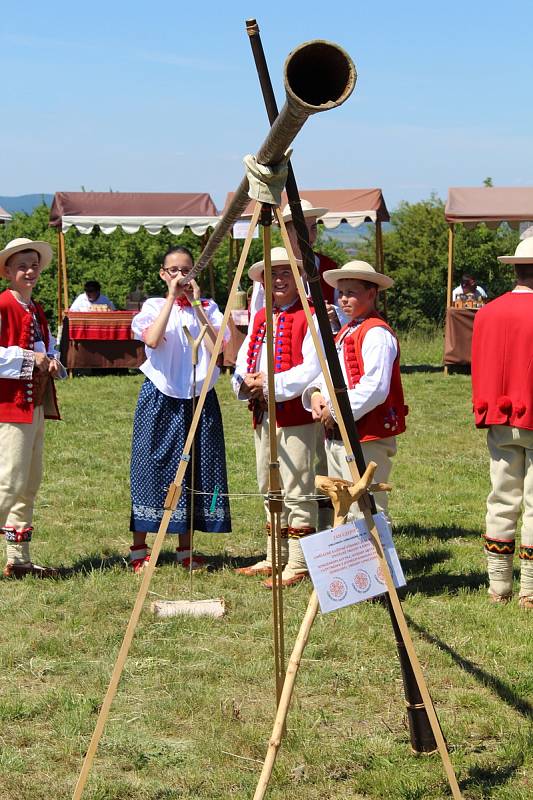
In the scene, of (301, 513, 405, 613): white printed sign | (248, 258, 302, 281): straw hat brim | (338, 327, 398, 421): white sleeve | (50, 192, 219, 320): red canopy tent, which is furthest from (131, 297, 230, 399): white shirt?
(50, 192, 219, 320): red canopy tent

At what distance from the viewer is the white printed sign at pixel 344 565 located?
3.18 metres

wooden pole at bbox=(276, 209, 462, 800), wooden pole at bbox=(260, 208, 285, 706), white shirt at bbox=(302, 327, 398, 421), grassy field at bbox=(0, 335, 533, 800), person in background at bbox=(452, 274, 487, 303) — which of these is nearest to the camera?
wooden pole at bbox=(276, 209, 462, 800)

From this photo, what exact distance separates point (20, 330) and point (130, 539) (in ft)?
5.88

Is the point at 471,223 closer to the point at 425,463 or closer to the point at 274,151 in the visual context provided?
the point at 425,463

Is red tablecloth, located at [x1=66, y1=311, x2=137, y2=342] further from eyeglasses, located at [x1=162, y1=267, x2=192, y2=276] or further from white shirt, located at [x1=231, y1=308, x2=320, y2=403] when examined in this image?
white shirt, located at [x1=231, y1=308, x2=320, y2=403]

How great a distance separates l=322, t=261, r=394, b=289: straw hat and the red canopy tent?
1229cm

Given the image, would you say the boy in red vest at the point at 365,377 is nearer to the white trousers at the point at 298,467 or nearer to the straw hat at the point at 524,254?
the white trousers at the point at 298,467

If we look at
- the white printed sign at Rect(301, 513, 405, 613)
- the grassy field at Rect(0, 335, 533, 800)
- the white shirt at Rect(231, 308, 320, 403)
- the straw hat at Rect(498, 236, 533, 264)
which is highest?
the straw hat at Rect(498, 236, 533, 264)

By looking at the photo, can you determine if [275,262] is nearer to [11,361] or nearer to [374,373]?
[374,373]

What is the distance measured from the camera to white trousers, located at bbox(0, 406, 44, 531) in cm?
601

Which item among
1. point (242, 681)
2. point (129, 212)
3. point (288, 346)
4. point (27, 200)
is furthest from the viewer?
point (27, 200)

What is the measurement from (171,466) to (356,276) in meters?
1.61

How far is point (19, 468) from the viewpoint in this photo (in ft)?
19.8

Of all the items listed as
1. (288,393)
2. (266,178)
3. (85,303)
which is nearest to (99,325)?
(85,303)
